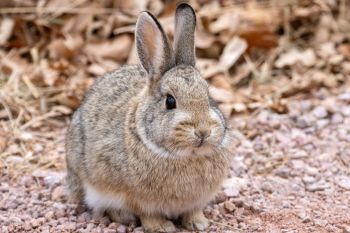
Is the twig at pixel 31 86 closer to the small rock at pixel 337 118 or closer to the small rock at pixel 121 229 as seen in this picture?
the small rock at pixel 121 229

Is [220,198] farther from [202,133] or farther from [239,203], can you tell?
[202,133]

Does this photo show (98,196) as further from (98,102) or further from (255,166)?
(255,166)

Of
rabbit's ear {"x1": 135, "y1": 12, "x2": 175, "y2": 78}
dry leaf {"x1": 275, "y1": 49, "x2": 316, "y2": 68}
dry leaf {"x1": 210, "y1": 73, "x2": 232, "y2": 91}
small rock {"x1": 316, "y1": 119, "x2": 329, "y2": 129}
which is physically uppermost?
rabbit's ear {"x1": 135, "y1": 12, "x2": 175, "y2": 78}

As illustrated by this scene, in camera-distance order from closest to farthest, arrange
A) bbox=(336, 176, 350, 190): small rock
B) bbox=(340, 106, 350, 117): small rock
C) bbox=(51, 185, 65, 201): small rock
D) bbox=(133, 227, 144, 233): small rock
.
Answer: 1. bbox=(133, 227, 144, 233): small rock
2. bbox=(51, 185, 65, 201): small rock
3. bbox=(336, 176, 350, 190): small rock
4. bbox=(340, 106, 350, 117): small rock

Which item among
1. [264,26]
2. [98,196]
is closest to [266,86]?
[264,26]

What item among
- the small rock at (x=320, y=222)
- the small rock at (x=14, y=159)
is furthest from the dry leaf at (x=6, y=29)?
the small rock at (x=320, y=222)

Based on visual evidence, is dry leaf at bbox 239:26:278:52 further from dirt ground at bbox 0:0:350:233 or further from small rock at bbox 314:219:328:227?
small rock at bbox 314:219:328:227

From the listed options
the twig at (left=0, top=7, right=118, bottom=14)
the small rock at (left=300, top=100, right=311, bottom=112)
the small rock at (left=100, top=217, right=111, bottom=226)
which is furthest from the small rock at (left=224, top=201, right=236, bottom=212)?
the twig at (left=0, top=7, right=118, bottom=14)
